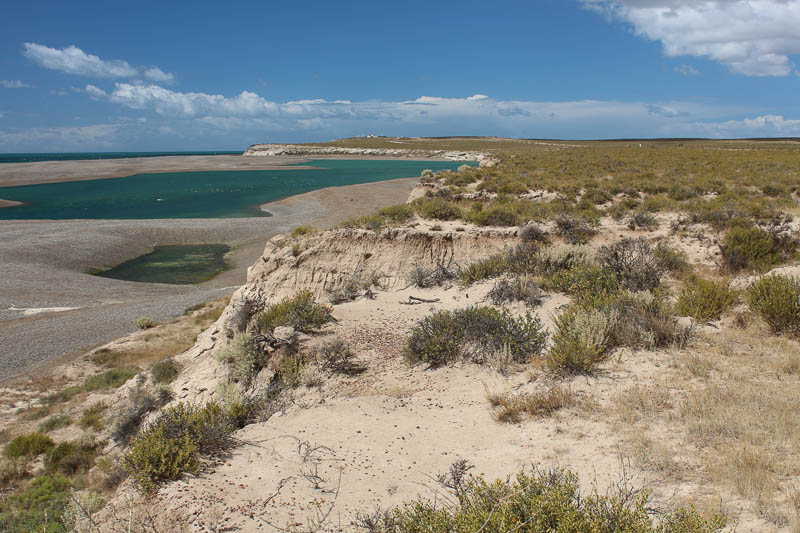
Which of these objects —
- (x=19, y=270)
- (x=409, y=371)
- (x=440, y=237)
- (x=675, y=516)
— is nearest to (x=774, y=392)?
(x=675, y=516)

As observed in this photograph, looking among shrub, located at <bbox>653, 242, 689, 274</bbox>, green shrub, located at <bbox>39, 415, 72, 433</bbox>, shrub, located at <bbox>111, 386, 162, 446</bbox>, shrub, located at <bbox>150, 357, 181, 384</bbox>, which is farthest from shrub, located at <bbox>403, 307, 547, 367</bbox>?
green shrub, located at <bbox>39, 415, 72, 433</bbox>

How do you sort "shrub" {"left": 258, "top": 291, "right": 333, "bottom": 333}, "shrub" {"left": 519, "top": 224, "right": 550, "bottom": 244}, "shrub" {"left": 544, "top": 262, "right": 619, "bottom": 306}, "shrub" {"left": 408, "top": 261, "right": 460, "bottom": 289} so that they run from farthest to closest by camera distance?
"shrub" {"left": 519, "top": 224, "right": 550, "bottom": 244} → "shrub" {"left": 408, "top": 261, "right": 460, "bottom": 289} → "shrub" {"left": 258, "top": 291, "right": 333, "bottom": 333} → "shrub" {"left": 544, "top": 262, "right": 619, "bottom": 306}

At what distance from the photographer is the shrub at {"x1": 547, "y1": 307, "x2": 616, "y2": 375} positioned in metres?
5.88

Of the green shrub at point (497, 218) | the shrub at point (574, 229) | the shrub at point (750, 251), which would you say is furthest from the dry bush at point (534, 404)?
the green shrub at point (497, 218)

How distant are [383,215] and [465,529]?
48.8 feet

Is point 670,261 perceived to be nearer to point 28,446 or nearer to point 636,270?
point 636,270

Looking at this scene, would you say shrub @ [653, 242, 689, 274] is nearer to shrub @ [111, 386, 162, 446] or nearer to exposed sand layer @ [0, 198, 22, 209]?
shrub @ [111, 386, 162, 446]

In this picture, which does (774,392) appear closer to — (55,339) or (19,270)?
(55,339)

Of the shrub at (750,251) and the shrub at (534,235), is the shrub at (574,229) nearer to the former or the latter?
the shrub at (534,235)

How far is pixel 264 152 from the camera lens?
6905 inches

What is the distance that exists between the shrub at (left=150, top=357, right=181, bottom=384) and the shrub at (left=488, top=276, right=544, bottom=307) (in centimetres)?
851

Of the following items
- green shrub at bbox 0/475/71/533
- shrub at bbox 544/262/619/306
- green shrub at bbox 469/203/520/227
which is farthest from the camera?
green shrub at bbox 469/203/520/227

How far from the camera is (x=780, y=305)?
6.32m

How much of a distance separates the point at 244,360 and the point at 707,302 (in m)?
8.28
